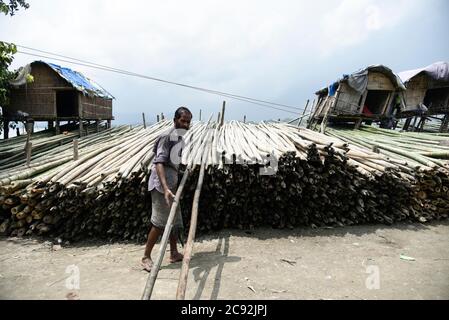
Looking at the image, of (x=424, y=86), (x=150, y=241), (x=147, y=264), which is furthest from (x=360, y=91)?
(x=147, y=264)

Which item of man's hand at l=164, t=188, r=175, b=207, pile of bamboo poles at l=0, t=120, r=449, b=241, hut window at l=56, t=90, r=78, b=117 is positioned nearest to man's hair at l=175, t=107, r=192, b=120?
man's hand at l=164, t=188, r=175, b=207

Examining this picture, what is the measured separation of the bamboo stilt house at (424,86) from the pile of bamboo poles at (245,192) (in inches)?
406

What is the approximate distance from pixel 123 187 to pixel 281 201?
2530mm

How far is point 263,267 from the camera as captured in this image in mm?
3533

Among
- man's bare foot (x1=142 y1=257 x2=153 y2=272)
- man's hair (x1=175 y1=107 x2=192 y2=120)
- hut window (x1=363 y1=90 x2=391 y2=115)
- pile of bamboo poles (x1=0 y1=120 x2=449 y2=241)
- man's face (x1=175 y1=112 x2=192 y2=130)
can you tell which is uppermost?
hut window (x1=363 y1=90 x2=391 y2=115)

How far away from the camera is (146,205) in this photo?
Result: 427 cm

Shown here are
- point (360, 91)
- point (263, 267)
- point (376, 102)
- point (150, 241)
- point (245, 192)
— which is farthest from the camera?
point (376, 102)

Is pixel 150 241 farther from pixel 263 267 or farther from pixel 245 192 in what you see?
pixel 245 192

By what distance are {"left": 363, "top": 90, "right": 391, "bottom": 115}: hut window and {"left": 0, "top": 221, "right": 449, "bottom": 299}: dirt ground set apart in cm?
931

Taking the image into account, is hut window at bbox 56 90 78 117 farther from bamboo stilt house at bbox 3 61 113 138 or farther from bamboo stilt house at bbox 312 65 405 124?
bamboo stilt house at bbox 312 65 405 124

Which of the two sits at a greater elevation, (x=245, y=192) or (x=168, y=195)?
(x=168, y=195)

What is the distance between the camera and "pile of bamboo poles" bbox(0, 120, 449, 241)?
4.22 metres

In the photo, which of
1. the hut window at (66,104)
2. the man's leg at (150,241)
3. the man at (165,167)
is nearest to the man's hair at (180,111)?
the man at (165,167)

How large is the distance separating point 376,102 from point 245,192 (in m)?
12.0
